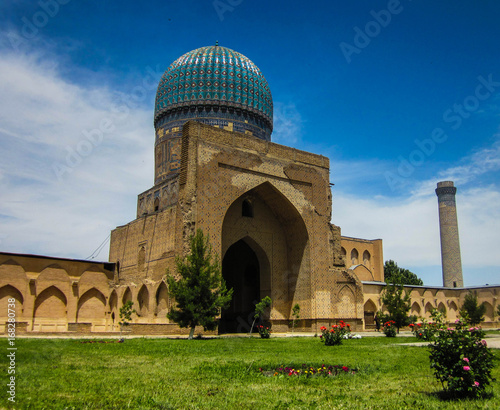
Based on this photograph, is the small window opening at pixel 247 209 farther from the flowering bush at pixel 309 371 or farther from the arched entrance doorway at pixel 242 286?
the flowering bush at pixel 309 371

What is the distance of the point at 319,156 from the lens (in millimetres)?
21016

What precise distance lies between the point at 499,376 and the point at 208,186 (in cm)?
1236

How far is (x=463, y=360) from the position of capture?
4207 millimetres

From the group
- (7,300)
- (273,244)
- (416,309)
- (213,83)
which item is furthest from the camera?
(416,309)

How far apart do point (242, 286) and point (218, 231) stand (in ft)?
18.5

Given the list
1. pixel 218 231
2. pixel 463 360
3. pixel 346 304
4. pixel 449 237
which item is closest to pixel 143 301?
pixel 218 231

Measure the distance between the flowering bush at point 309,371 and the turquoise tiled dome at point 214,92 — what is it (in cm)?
1703

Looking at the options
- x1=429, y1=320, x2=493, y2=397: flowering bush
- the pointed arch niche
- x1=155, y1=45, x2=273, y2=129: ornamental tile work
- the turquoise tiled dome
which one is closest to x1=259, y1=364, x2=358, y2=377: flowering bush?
x1=429, y1=320, x2=493, y2=397: flowering bush

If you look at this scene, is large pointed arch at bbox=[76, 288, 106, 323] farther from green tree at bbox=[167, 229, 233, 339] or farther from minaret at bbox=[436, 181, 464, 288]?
minaret at bbox=[436, 181, 464, 288]

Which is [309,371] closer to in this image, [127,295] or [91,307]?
[127,295]

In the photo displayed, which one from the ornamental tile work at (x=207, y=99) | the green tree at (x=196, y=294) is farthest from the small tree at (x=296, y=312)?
the ornamental tile work at (x=207, y=99)

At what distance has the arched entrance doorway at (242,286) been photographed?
21.0 meters

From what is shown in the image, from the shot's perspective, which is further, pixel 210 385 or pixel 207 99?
pixel 207 99

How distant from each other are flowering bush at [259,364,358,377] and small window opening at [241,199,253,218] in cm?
1359
